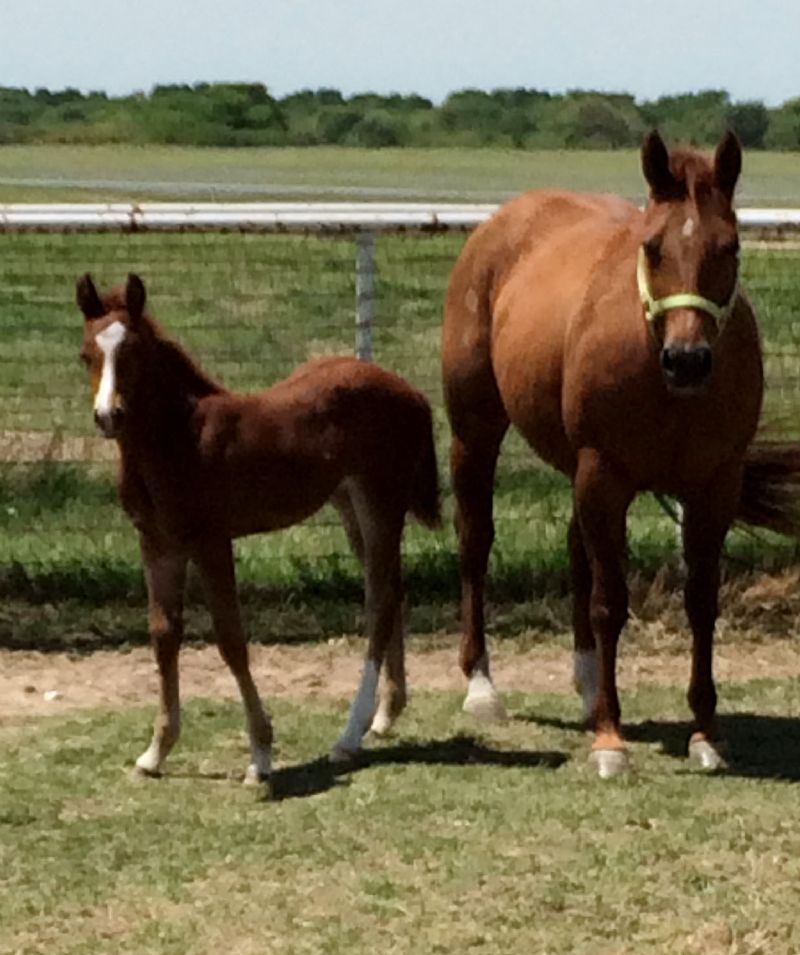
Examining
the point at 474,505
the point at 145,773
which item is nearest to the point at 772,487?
the point at 474,505

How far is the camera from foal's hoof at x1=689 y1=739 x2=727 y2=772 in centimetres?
647

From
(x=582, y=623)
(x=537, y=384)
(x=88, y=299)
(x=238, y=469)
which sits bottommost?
(x=582, y=623)

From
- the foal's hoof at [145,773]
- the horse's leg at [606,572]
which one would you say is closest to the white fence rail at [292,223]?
the horse's leg at [606,572]

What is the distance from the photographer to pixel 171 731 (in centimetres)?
642

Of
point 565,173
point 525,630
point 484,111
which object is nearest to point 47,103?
point 484,111

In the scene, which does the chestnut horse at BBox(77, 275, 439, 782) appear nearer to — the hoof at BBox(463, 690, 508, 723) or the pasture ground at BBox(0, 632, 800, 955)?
the pasture ground at BBox(0, 632, 800, 955)

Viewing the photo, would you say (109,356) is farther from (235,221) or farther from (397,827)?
(235,221)

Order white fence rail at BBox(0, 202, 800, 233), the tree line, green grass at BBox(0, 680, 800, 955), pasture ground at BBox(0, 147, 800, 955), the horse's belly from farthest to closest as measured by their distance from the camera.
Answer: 1. the tree line
2. white fence rail at BBox(0, 202, 800, 233)
3. the horse's belly
4. pasture ground at BBox(0, 147, 800, 955)
5. green grass at BBox(0, 680, 800, 955)

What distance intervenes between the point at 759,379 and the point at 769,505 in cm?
116

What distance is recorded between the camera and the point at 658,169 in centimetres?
601

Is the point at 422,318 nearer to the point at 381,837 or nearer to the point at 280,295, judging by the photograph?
the point at 280,295

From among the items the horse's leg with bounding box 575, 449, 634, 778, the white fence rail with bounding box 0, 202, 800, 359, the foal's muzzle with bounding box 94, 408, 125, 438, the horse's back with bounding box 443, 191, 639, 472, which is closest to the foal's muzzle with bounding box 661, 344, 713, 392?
the horse's leg with bounding box 575, 449, 634, 778

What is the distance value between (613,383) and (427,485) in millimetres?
957

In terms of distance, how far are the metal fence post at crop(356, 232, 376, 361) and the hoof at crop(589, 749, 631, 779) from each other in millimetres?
2646
